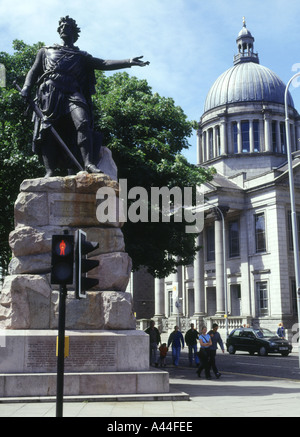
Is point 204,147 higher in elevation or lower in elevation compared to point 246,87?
lower

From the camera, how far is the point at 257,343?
32.7 metres

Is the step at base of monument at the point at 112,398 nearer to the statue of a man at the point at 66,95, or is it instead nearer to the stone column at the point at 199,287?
the statue of a man at the point at 66,95

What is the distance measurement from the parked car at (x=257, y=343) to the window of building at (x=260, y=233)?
1535 centimetres

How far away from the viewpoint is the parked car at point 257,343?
104ft

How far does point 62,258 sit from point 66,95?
5661 millimetres

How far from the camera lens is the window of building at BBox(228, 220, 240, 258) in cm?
5298

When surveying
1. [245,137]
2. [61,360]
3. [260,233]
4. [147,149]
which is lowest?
[61,360]

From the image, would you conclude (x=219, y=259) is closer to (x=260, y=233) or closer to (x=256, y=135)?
(x=260, y=233)

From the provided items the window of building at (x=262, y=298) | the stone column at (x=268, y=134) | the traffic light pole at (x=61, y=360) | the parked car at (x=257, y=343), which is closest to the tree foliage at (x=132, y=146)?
the traffic light pole at (x=61, y=360)

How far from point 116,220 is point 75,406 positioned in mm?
3425

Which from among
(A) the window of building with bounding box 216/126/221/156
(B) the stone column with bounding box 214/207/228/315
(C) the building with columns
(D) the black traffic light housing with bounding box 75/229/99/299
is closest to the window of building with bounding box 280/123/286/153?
(C) the building with columns

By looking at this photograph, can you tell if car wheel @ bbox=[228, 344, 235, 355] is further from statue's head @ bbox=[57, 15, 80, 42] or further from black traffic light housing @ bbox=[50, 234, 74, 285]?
black traffic light housing @ bbox=[50, 234, 74, 285]

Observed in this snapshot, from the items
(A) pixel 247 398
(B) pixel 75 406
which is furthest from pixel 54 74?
(A) pixel 247 398

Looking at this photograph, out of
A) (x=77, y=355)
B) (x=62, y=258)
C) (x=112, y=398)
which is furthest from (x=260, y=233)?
(x=62, y=258)
